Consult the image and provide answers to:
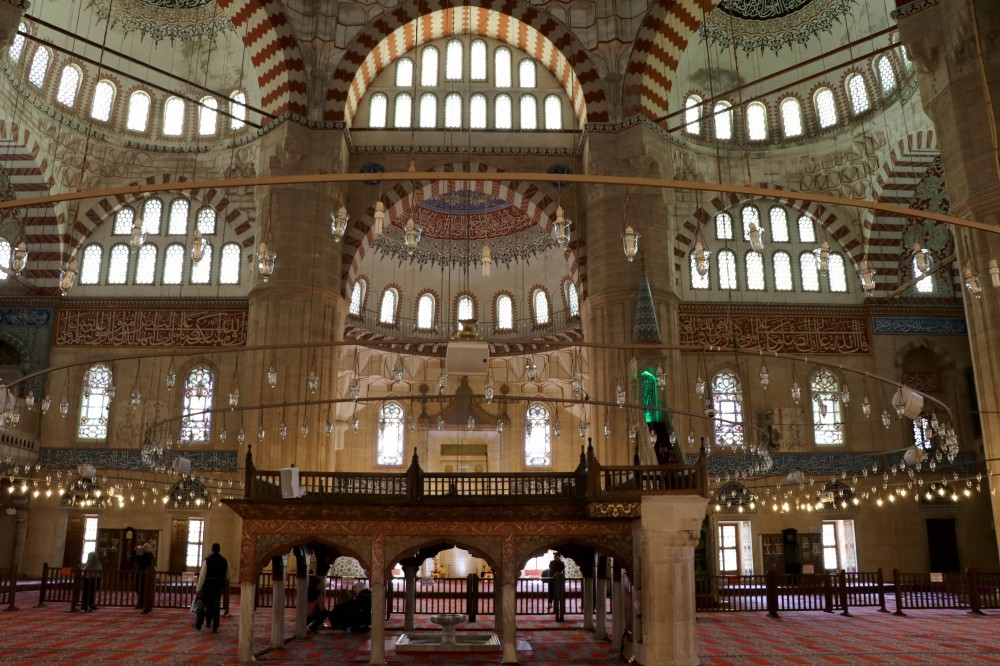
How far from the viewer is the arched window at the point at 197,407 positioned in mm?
19531

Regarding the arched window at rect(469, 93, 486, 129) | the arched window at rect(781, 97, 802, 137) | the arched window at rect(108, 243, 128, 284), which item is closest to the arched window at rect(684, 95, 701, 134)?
the arched window at rect(781, 97, 802, 137)

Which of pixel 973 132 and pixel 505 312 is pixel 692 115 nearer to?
pixel 505 312

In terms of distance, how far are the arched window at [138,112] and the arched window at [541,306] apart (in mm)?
11268

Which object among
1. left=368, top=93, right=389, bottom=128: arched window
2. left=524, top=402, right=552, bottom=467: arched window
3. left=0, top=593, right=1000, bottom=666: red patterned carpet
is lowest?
left=0, top=593, right=1000, bottom=666: red patterned carpet

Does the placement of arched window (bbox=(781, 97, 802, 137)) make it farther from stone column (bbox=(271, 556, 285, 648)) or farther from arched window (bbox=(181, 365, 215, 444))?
stone column (bbox=(271, 556, 285, 648))

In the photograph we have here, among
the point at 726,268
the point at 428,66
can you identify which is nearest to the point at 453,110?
the point at 428,66

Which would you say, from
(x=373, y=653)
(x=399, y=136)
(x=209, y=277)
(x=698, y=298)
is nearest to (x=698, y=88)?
(x=698, y=298)

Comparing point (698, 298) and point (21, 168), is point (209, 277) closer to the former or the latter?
point (21, 168)

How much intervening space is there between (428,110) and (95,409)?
1062 cm

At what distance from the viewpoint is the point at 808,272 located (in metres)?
21.0

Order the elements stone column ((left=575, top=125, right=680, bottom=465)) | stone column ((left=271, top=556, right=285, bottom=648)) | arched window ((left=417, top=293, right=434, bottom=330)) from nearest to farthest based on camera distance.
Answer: stone column ((left=271, top=556, right=285, bottom=648)) → stone column ((left=575, top=125, right=680, bottom=465)) → arched window ((left=417, top=293, right=434, bottom=330))

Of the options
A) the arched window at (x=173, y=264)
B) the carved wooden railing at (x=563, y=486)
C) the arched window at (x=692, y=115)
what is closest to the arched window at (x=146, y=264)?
the arched window at (x=173, y=264)

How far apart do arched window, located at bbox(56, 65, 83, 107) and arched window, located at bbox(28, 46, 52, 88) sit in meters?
0.45

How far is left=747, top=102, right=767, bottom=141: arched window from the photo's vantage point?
21.5 meters
